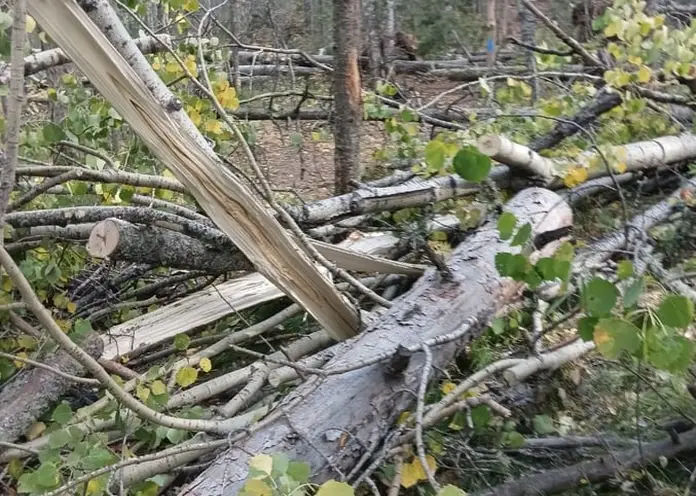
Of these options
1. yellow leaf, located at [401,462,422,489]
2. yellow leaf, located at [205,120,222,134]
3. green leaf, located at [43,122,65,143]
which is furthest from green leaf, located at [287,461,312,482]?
green leaf, located at [43,122,65,143]

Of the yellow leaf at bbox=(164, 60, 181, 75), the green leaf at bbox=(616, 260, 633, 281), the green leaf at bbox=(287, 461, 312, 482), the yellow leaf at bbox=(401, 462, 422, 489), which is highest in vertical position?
the yellow leaf at bbox=(164, 60, 181, 75)

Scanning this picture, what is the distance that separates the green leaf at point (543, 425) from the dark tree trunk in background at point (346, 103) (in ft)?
5.05

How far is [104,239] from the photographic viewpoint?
217cm

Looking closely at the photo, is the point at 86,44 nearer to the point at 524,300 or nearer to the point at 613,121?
the point at 524,300

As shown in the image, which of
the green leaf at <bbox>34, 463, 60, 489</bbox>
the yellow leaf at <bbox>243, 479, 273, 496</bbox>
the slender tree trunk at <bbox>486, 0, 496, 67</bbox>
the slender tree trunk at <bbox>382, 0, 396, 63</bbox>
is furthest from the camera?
the slender tree trunk at <bbox>382, 0, 396, 63</bbox>

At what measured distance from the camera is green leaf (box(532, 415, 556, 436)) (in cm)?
219

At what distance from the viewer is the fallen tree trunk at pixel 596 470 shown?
1875mm

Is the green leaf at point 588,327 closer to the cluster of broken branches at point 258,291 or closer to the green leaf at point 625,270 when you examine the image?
the green leaf at point 625,270

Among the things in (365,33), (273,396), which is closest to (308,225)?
(273,396)

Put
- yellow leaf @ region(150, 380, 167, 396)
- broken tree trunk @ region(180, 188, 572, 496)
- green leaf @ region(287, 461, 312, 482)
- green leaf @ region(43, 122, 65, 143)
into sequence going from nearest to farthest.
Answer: green leaf @ region(287, 461, 312, 482)
broken tree trunk @ region(180, 188, 572, 496)
yellow leaf @ region(150, 380, 167, 396)
green leaf @ region(43, 122, 65, 143)

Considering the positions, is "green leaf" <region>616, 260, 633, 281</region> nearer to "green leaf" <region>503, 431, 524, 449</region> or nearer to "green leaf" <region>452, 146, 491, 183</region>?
"green leaf" <region>452, 146, 491, 183</region>

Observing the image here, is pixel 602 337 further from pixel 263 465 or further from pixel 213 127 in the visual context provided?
pixel 213 127

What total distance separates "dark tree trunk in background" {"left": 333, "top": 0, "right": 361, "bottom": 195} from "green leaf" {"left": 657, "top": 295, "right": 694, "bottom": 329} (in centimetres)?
200

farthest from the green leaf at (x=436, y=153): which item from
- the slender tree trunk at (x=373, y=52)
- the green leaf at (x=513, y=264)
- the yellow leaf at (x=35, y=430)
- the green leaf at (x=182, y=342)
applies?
the slender tree trunk at (x=373, y=52)
